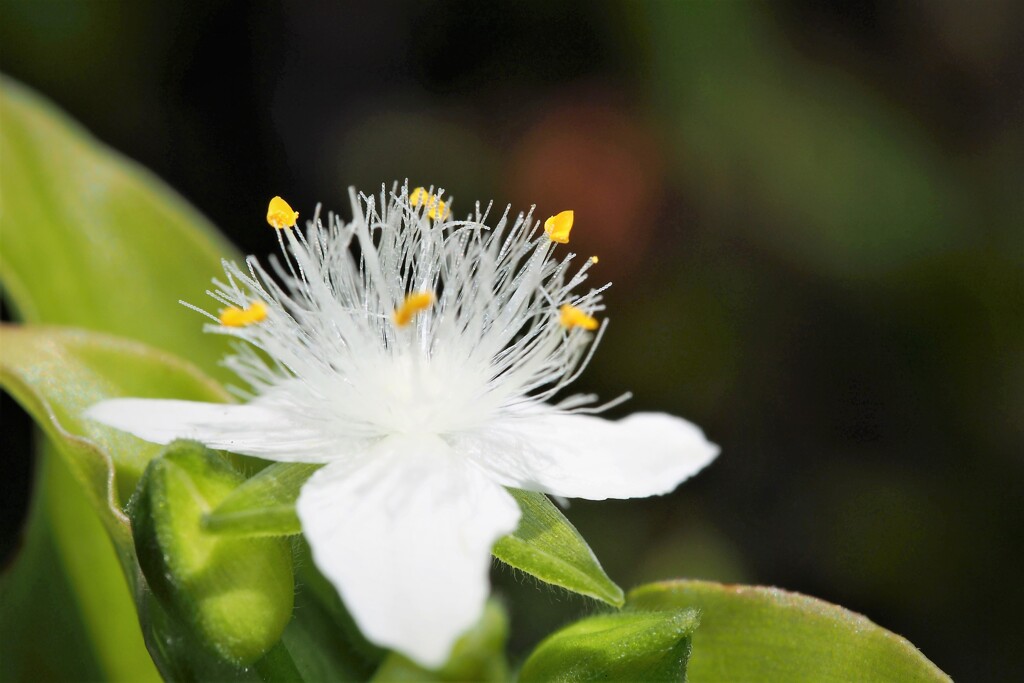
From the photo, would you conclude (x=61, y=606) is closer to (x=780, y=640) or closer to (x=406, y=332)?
(x=406, y=332)

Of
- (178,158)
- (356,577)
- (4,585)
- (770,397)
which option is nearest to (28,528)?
(4,585)

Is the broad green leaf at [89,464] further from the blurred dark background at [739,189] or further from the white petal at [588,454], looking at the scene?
the blurred dark background at [739,189]

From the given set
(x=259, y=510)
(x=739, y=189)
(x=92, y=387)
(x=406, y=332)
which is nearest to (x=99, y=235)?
(x=92, y=387)

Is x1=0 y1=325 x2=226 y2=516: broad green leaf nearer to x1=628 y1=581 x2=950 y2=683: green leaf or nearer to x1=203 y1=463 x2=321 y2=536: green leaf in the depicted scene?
x1=203 y1=463 x2=321 y2=536: green leaf

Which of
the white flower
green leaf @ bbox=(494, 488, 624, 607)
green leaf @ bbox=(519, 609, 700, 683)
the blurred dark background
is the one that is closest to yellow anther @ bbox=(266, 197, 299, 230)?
the white flower

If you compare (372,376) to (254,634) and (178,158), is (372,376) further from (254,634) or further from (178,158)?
(178,158)

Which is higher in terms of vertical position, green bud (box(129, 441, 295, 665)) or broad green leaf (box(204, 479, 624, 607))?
broad green leaf (box(204, 479, 624, 607))

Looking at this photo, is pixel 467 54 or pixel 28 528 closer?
pixel 28 528
